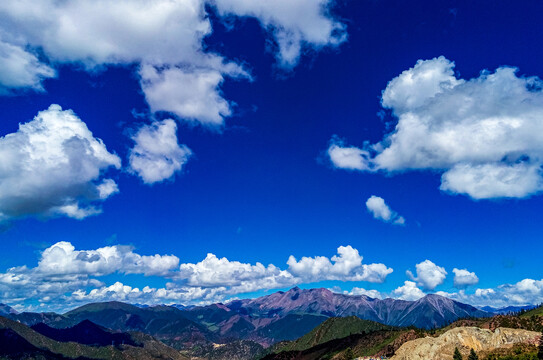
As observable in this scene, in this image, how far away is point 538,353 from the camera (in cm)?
19700
